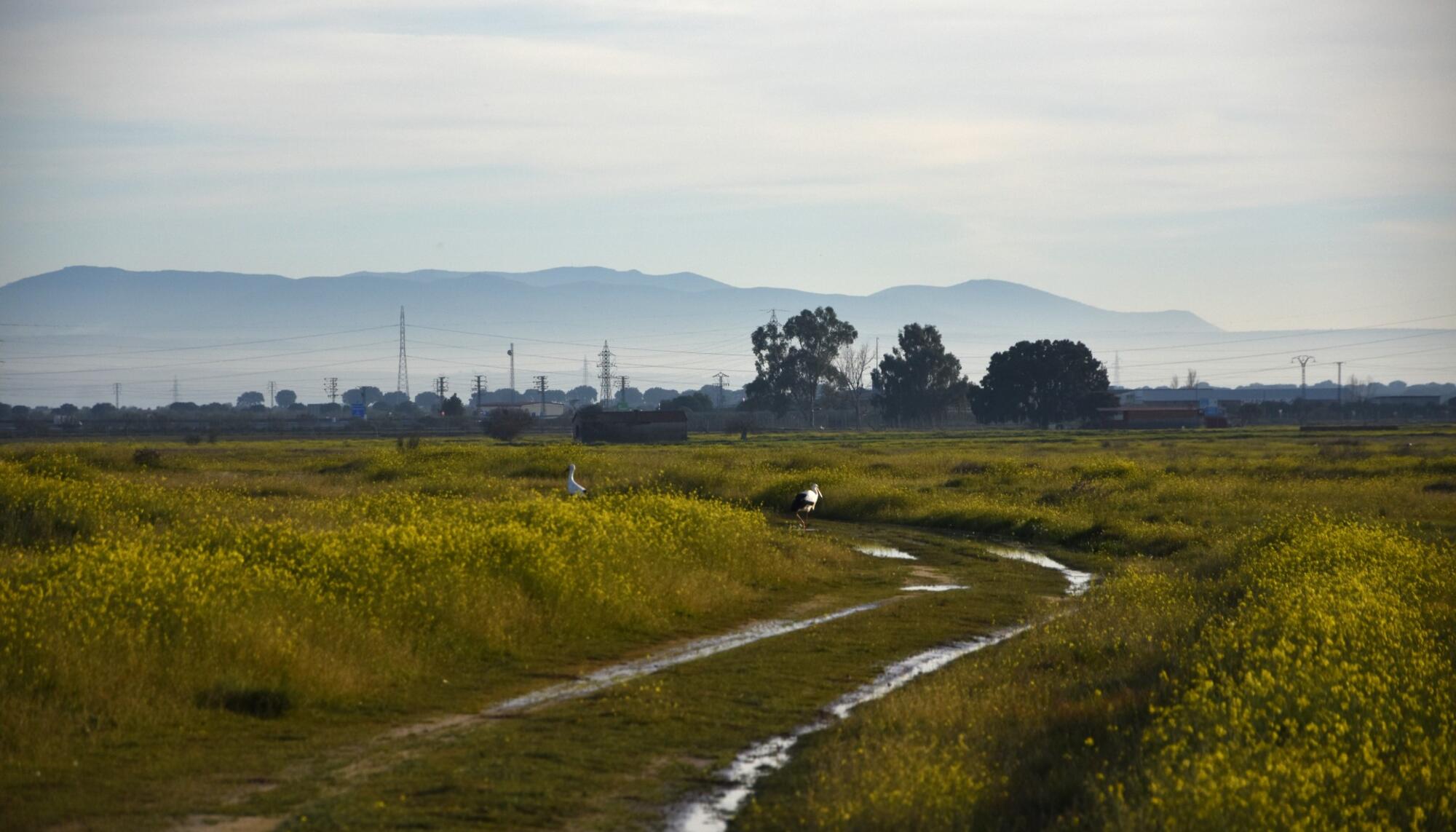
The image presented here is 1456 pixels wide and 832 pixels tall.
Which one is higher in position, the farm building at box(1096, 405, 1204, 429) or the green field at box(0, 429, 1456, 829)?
the farm building at box(1096, 405, 1204, 429)

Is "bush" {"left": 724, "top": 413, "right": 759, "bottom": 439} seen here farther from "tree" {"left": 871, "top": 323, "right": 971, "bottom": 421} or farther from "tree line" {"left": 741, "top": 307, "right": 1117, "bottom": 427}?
"tree" {"left": 871, "top": 323, "right": 971, "bottom": 421}

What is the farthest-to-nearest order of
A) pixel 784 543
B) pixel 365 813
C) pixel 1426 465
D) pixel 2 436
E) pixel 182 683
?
pixel 2 436 → pixel 1426 465 → pixel 784 543 → pixel 182 683 → pixel 365 813

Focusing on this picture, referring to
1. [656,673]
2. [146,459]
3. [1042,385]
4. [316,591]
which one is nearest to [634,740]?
[656,673]

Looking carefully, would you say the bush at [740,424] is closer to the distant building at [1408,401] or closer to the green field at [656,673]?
the distant building at [1408,401]

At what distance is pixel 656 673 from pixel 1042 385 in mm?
112863

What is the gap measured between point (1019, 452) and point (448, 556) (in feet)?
186

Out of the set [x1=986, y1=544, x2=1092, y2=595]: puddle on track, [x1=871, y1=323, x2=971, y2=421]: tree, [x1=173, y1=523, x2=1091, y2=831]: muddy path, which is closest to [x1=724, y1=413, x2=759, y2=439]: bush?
[x1=871, y1=323, x2=971, y2=421]: tree

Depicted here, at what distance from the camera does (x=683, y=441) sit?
96.1 m

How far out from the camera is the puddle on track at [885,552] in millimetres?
28922

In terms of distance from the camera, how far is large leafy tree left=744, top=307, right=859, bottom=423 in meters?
150

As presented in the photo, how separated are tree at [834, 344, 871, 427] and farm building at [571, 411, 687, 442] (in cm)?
5399

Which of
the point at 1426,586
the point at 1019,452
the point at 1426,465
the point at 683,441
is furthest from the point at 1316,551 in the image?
the point at 683,441

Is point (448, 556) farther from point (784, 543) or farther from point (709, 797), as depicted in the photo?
point (784, 543)

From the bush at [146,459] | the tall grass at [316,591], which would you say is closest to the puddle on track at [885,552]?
the tall grass at [316,591]
